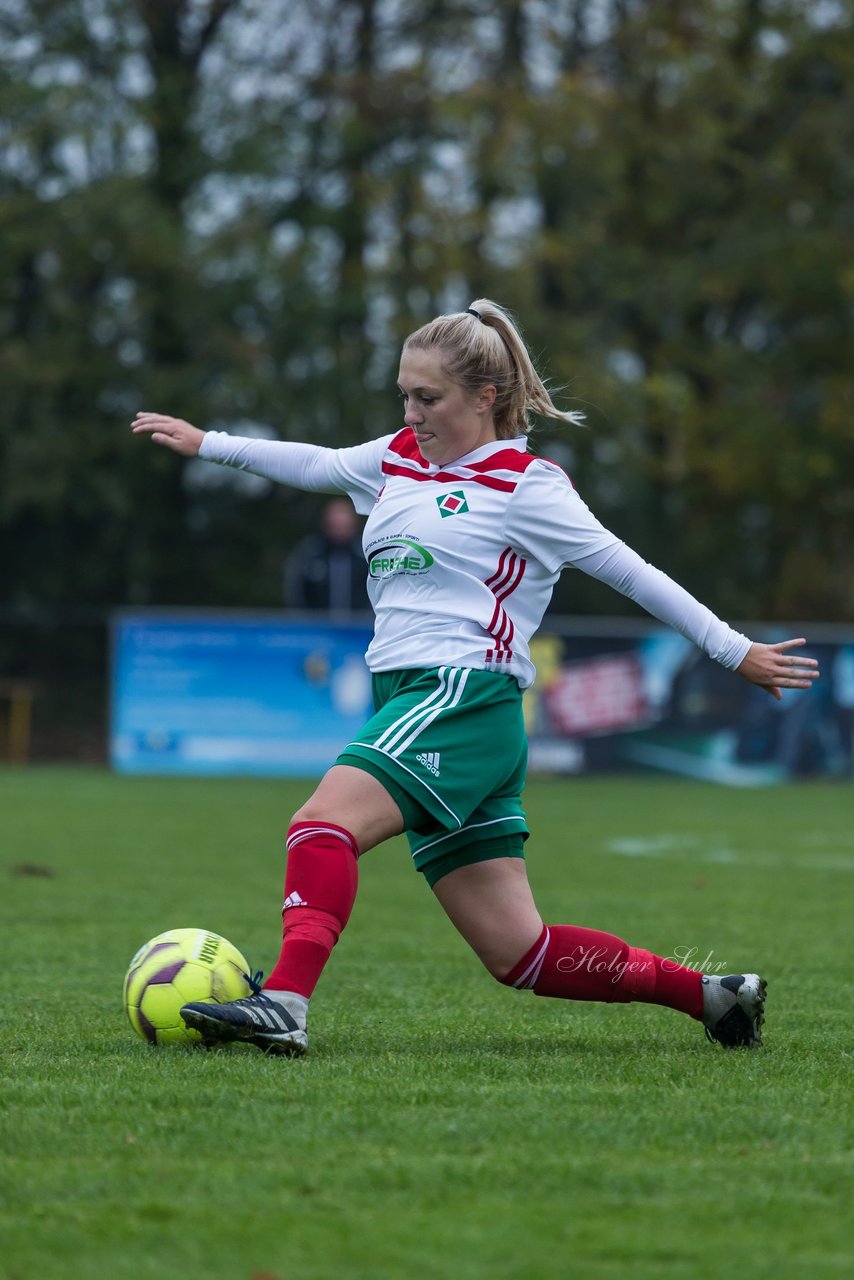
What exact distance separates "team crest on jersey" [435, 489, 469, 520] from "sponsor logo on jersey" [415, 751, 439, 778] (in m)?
Answer: 0.58

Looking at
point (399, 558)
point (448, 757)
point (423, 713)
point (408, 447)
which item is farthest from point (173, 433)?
point (448, 757)

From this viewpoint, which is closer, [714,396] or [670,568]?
[670,568]

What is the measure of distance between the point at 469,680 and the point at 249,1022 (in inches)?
37.2

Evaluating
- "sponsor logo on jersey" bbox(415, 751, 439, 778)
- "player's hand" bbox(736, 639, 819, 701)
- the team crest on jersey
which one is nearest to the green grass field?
"sponsor logo on jersey" bbox(415, 751, 439, 778)

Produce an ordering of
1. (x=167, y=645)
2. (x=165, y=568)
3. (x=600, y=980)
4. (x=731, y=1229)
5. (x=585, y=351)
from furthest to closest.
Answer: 1. (x=585, y=351)
2. (x=165, y=568)
3. (x=167, y=645)
4. (x=600, y=980)
5. (x=731, y=1229)

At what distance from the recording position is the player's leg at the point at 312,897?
4.13 m

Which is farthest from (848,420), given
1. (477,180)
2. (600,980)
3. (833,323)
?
(600,980)

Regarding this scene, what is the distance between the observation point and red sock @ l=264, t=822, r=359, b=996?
13.7 ft

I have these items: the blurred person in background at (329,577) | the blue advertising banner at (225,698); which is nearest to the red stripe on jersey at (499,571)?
the blue advertising banner at (225,698)

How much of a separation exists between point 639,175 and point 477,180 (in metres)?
3.55

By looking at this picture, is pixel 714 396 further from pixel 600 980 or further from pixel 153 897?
pixel 600 980

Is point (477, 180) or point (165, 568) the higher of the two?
point (477, 180)

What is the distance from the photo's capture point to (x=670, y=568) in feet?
78.3

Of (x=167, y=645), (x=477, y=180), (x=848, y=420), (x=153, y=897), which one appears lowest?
(x=153, y=897)
